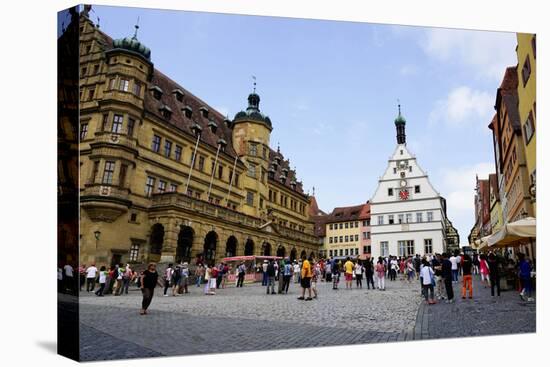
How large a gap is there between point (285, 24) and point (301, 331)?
6463 mm

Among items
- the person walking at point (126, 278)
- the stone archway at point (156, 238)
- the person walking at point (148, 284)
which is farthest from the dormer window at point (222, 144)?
the person walking at point (126, 278)

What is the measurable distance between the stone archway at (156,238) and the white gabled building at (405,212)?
5611 mm

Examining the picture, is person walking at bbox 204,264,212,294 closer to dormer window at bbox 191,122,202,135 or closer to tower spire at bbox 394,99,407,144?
dormer window at bbox 191,122,202,135

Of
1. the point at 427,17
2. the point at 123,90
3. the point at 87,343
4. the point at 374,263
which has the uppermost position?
the point at 427,17

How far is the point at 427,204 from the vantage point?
12.3 meters

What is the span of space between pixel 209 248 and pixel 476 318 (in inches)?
257

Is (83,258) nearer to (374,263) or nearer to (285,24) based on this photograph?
(285,24)

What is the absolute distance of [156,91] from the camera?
10.7m

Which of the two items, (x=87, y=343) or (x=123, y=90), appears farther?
(x=123, y=90)

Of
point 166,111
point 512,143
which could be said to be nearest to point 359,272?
point 512,143

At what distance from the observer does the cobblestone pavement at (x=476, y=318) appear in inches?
359

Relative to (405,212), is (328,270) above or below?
below

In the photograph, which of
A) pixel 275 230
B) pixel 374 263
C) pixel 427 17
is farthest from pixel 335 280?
pixel 427 17

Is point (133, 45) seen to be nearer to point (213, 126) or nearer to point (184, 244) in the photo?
point (184, 244)
